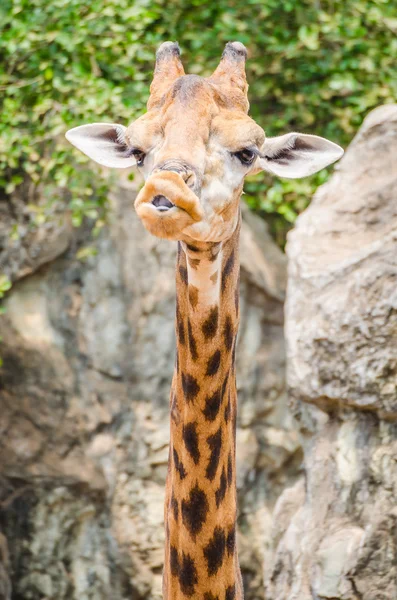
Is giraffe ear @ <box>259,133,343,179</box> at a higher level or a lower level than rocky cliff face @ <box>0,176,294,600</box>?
higher

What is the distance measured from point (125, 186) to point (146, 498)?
201 centimetres

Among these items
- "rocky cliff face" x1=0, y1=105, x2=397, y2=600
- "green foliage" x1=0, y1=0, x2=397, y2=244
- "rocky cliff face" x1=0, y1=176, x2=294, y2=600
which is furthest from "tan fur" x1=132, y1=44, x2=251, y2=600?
"rocky cliff face" x1=0, y1=176, x2=294, y2=600

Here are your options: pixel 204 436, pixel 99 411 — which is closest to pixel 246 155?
pixel 204 436

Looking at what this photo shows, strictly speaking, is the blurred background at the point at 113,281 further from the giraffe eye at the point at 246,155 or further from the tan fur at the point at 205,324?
the giraffe eye at the point at 246,155

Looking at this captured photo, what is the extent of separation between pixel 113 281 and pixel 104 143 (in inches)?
114

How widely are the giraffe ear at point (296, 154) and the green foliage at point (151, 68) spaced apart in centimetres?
215

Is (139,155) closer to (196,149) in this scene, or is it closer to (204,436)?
(196,149)

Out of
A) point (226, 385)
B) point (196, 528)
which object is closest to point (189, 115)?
point (226, 385)

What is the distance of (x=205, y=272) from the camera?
304 centimetres

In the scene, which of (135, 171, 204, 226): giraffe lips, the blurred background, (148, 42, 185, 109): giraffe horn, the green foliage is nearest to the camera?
(135, 171, 204, 226): giraffe lips

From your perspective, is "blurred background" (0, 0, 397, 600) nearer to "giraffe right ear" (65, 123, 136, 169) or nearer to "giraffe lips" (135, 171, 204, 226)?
"giraffe right ear" (65, 123, 136, 169)

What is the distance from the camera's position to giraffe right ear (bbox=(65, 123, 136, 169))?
10.8 ft

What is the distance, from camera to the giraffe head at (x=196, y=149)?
8.43 feet

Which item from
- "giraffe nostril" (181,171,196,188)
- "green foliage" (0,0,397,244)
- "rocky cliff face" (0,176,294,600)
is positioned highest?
"giraffe nostril" (181,171,196,188)
